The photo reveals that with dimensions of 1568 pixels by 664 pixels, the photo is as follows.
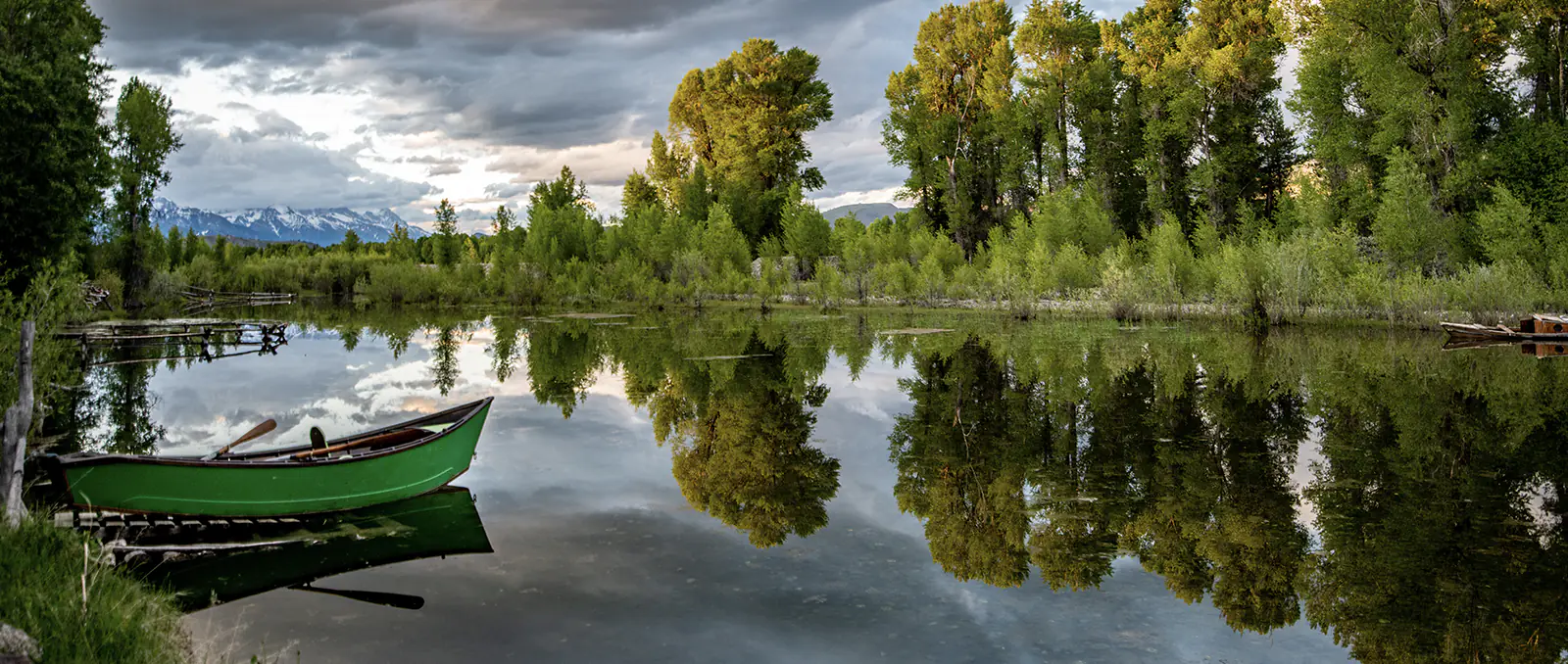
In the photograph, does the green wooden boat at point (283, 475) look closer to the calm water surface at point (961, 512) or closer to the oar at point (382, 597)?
the calm water surface at point (961, 512)

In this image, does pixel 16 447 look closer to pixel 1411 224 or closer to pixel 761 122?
pixel 1411 224

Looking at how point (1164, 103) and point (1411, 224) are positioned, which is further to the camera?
point (1164, 103)

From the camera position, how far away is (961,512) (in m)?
9.51

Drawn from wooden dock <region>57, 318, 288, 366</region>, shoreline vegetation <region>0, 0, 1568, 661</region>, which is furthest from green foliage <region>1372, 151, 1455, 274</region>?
wooden dock <region>57, 318, 288, 366</region>

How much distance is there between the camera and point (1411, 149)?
3100 cm

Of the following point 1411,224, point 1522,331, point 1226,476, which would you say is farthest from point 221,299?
point 1522,331

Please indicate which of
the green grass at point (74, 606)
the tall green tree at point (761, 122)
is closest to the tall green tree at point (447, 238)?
the tall green tree at point (761, 122)

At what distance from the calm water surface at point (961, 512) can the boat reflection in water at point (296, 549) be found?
0.67ft

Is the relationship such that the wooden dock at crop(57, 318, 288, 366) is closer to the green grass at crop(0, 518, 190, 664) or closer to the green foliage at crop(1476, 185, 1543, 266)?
the green grass at crop(0, 518, 190, 664)

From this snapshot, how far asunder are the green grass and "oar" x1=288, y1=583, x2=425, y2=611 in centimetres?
114

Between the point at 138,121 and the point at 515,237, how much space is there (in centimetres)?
2817

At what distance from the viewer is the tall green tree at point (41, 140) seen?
22.7 metres

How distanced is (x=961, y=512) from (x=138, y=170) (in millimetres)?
48073

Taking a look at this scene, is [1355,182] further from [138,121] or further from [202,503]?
[138,121]
